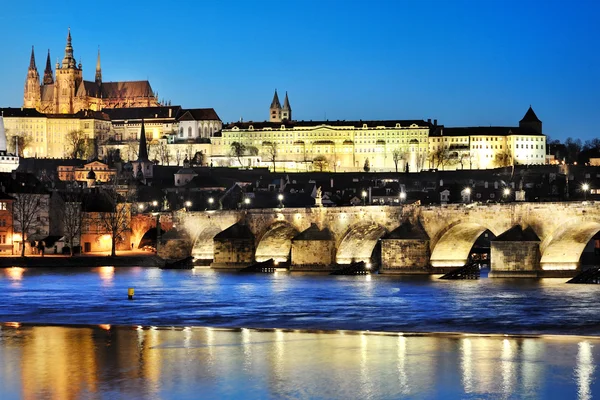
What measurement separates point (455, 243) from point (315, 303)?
16098 millimetres

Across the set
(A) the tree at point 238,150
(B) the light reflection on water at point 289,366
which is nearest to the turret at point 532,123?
(A) the tree at point 238,150

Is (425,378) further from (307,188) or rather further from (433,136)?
(433,136)

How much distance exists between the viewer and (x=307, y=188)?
115 m

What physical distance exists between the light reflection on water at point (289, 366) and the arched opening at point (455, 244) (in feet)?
77.2

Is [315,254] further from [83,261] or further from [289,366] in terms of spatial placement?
[289,366]

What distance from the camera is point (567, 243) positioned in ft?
Result: 171

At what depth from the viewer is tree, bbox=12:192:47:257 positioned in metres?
77.4

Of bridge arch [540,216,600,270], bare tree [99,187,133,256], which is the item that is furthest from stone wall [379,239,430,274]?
bare tree [99,187,133,256]

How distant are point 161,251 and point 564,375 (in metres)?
50.5

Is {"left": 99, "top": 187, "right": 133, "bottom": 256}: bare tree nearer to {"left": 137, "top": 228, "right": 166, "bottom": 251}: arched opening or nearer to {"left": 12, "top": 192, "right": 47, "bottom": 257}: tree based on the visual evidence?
{"left": 137, "top": 228, "right": 166, "bottom": 251}: arched opening

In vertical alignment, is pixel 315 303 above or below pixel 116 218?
below

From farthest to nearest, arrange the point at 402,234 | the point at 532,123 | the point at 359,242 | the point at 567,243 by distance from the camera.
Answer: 1. the point at 532,123
2. the point at 359,242
3. the point at 402,234
4. the point at 567,243

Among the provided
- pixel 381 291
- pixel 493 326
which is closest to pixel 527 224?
pixel 381 291

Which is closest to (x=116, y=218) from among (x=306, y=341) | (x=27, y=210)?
(x=27, y=210)
